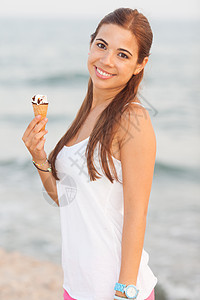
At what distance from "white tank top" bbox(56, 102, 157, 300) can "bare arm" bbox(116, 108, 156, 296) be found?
2.9 inches

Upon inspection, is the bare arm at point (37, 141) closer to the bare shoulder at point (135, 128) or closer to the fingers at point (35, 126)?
the fingers at point (35, 126)

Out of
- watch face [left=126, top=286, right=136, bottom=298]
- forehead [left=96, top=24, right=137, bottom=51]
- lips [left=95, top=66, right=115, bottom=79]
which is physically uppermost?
forehead [left=96, top=24, right=137, bottom=51]

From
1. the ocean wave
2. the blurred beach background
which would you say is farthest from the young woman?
the ocean wave

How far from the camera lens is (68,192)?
2.18 metres

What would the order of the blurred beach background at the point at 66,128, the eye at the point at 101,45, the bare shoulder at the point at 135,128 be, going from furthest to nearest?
the blurred beach background at the point at 66,128 < the eye at the point at 101,45 < the bare shoulder at the point at 135,128

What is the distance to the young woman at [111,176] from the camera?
1.96 metres

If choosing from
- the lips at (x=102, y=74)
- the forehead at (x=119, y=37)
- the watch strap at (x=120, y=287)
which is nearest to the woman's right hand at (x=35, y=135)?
the lips at (x=102, y=74)

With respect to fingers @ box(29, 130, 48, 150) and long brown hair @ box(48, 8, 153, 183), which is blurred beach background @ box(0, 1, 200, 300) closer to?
long brown hair @ box(48, 8, 153, 183)

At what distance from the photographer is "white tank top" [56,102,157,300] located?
6.70 feet

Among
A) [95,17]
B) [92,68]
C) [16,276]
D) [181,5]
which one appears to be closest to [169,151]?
[16,276]

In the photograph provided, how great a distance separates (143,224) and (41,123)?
0.66 meters

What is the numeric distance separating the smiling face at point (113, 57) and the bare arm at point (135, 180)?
228mm

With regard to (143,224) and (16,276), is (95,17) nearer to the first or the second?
(16,276)

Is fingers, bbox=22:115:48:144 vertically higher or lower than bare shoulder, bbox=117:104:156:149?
lower
